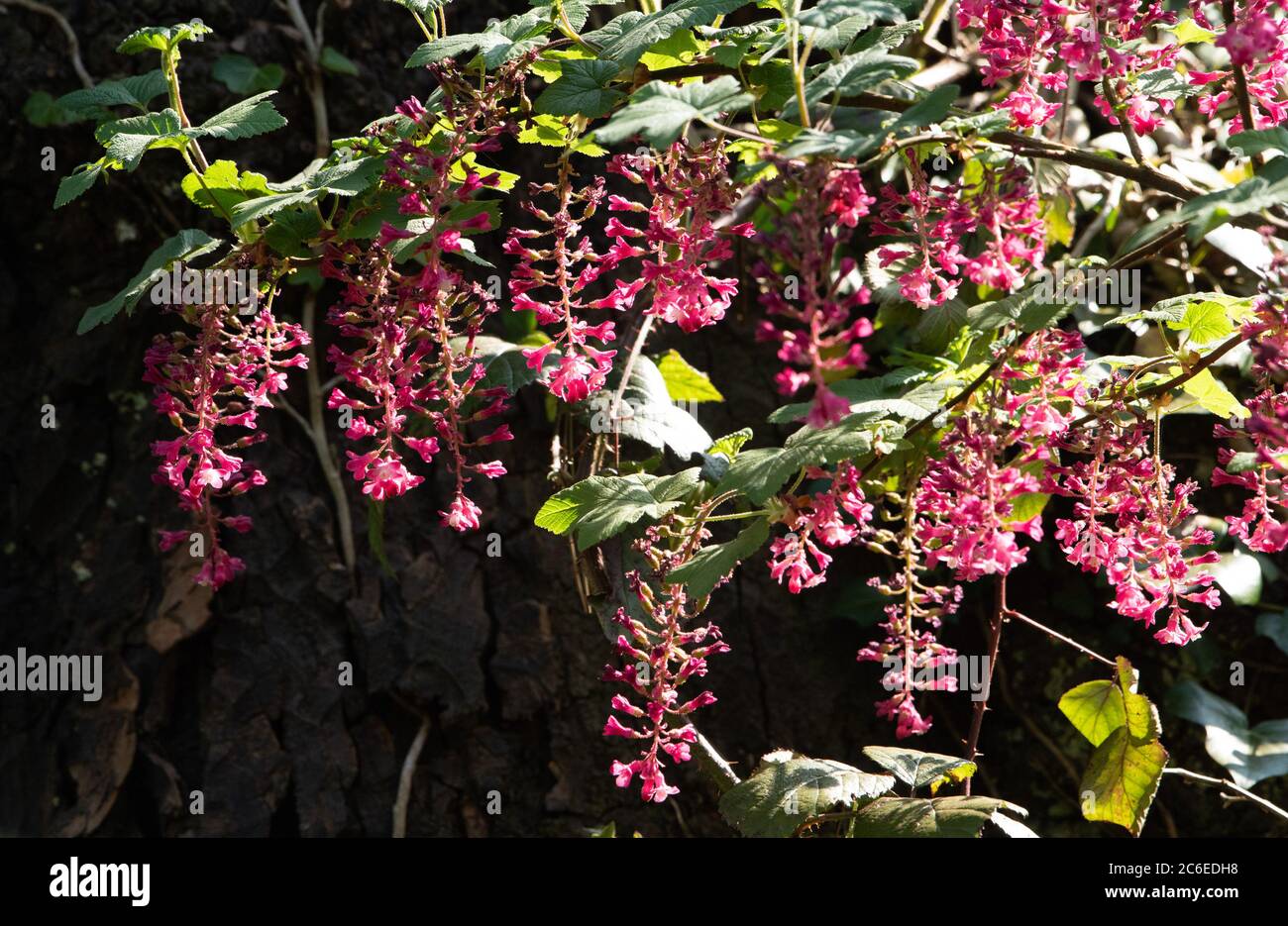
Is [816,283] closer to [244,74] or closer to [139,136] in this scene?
[139,136]

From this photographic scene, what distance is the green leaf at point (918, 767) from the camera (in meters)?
1.40

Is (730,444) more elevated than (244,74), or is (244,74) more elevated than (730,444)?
(244,74)

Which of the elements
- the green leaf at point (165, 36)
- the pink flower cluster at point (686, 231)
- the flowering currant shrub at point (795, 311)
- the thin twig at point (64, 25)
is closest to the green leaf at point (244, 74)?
the thin twig at point (64, 25)

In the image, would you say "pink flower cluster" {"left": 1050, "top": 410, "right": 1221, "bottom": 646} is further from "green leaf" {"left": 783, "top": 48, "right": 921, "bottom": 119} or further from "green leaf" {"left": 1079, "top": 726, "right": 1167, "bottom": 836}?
"green leaf" {"left": 783, "top": 48, "right": 921, "bottom": 119}

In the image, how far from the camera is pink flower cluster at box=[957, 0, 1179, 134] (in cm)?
110

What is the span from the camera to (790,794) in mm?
1368

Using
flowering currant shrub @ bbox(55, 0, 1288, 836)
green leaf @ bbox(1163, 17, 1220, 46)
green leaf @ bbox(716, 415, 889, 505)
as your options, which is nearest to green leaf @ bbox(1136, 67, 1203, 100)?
flowering currant shrub @ bbox(55, 0, 1288, 836)

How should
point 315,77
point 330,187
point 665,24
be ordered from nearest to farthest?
point 665,24 < point 330,187 < point 315,77

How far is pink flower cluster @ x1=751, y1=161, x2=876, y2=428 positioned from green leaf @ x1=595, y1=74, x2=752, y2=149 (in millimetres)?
79

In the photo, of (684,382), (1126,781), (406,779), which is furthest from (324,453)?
(1126,781)

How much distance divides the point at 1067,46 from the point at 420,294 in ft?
2.27

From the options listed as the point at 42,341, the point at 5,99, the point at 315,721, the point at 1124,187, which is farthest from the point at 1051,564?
the point at 5,99

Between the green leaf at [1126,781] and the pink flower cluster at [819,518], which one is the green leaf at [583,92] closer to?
the pink flower cluster at [819,518]

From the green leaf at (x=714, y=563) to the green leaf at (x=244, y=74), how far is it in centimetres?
128
